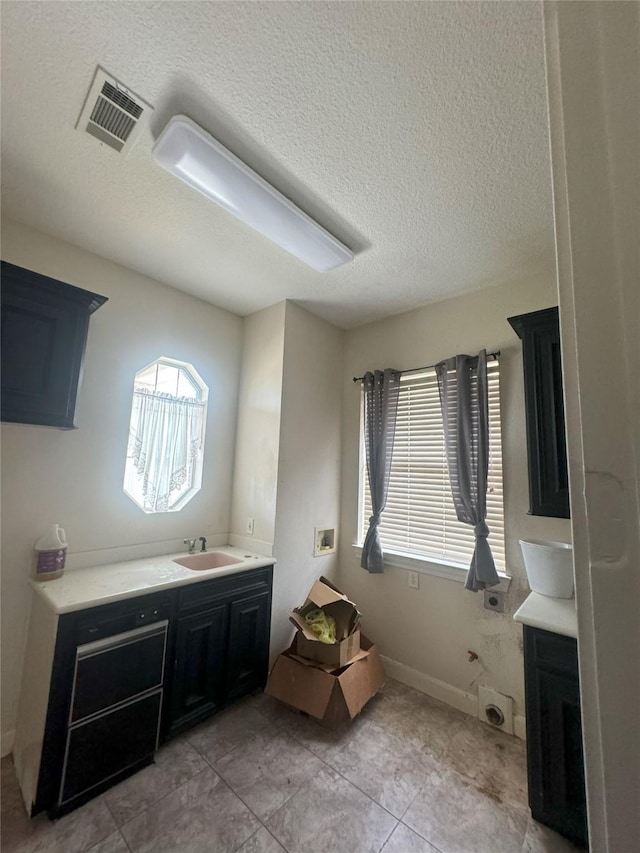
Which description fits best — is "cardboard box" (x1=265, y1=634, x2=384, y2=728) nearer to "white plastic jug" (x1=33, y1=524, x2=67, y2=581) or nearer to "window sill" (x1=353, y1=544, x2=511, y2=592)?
"window sill" (x1=353, y1=544, x2=511, y2=592)

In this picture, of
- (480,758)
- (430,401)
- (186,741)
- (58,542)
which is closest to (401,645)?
(480,758)

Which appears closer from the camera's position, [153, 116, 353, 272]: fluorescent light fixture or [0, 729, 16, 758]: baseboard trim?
[153, 116, 353, 272]: fluorescent light fixture

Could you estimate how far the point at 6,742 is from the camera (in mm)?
1755

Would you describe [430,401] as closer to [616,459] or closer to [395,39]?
[395,39]

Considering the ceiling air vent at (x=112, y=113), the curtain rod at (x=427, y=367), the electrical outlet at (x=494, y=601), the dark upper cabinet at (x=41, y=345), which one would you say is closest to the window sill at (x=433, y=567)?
the electrical outlet at (x=494, y=601)

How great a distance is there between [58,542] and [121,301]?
1509 mm

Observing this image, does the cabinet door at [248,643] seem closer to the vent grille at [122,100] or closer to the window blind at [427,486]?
the window blind at [427,486]

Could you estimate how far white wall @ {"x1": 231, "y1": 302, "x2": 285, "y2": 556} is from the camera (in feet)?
8.55

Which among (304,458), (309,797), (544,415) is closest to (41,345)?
(304,458)

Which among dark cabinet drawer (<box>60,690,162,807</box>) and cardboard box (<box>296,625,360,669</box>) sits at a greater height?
cardboard box (<box>296,625,360,669</box>)

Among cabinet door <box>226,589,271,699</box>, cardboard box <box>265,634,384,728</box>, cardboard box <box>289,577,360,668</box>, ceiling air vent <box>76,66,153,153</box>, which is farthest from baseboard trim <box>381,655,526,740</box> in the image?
ceiling air vent <box>76,66,153,153</box>

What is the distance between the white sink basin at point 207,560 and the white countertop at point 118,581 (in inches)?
4.2

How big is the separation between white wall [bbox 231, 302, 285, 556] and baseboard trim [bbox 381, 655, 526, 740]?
4.04ft

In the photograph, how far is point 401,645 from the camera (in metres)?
2.55
